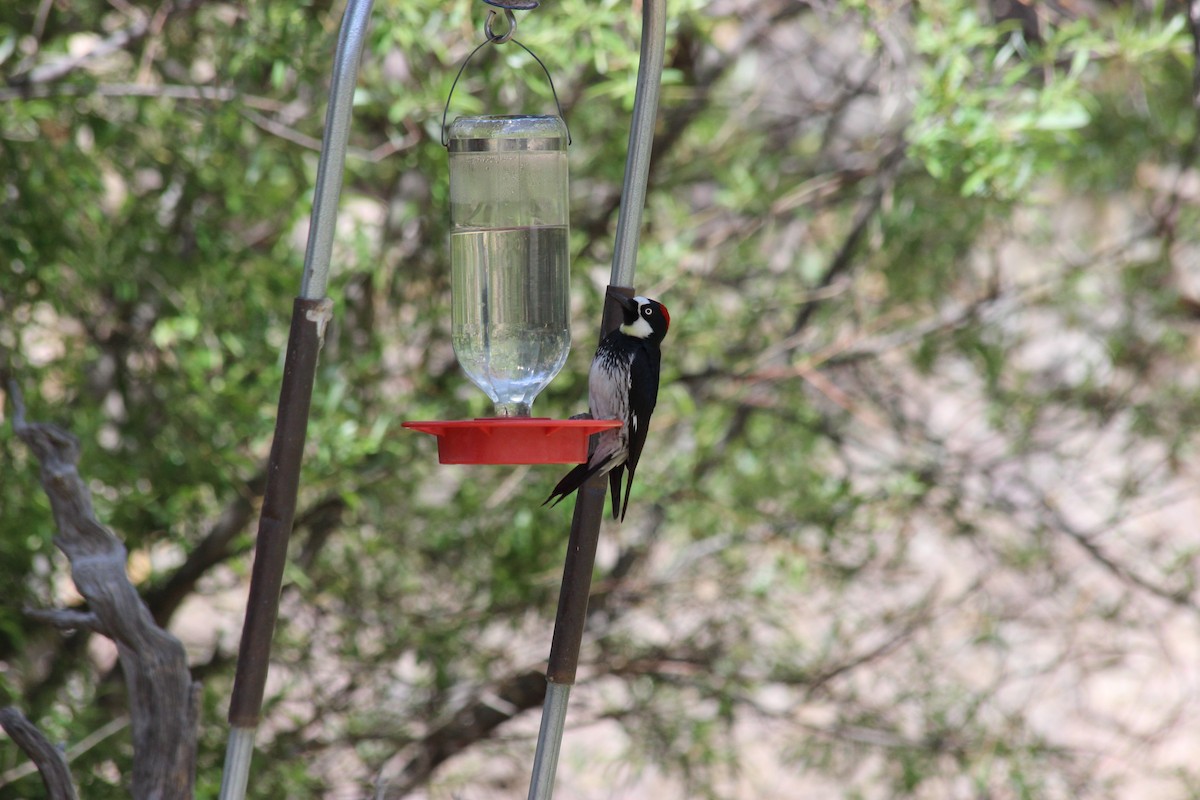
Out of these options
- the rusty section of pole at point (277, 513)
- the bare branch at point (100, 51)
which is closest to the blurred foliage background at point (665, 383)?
the bare branch at point (100, 51)

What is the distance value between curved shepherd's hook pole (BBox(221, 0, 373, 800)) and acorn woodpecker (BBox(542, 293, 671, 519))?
606mm

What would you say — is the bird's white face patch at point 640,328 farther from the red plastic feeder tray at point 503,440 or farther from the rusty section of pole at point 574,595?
the red plastic feeder tray at point 503,440

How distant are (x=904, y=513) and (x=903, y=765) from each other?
2.90 feet

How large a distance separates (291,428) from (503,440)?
308 mm

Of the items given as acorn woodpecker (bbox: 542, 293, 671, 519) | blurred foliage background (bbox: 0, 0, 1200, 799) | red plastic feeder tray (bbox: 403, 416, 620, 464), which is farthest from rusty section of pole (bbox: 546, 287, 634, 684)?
blurred foliage background (bbox: 0, 0, 1200, 799)

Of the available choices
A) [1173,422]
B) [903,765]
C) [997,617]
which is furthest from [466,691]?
[1173,422]

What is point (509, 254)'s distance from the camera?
2744 millimetres

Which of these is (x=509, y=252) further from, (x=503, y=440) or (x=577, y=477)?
(x=503, y=440)

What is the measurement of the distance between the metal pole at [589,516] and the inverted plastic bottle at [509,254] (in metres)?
0.28

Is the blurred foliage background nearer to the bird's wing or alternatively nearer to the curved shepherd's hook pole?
the bird's wing

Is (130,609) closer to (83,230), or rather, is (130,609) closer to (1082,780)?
(83,230)

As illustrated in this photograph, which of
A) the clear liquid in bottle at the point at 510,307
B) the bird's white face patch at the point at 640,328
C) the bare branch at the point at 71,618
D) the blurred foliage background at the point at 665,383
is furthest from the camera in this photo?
the blurred foliage background at the point at 665,383

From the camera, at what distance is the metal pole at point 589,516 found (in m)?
2.25

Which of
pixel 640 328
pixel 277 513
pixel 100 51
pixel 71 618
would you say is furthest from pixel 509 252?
pixel 100 51
